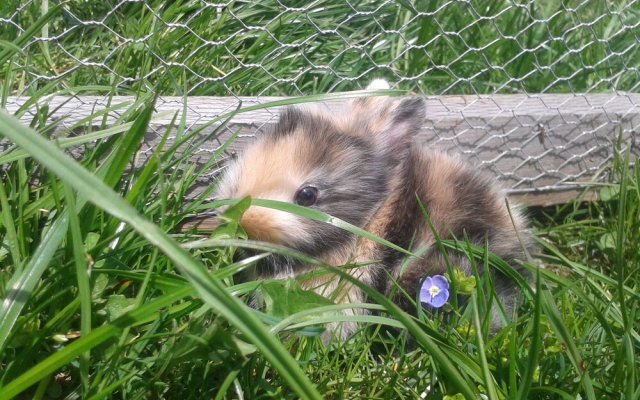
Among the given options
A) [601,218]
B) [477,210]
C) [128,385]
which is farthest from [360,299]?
[601,218]

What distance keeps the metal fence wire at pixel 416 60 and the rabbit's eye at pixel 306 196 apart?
1.22 ft

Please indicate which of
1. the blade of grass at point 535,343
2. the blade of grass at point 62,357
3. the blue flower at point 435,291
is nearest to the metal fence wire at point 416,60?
the blue flower at point 435,291

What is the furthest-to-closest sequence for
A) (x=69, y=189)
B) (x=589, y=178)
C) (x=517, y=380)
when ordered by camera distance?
1. (x=589, y=178)
2. (x=517, y=380)
3. (x=69, y=189)

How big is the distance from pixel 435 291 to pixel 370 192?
0.46 metres

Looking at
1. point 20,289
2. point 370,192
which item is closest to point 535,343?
point 20,289

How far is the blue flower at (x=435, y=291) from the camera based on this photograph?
7.04ft

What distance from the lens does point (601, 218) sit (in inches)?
119

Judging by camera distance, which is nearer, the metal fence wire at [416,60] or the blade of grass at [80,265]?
the blade of grass at [80,265]

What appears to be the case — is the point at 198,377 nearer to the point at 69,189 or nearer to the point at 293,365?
the point at 69,189

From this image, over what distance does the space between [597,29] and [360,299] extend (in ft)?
6.23

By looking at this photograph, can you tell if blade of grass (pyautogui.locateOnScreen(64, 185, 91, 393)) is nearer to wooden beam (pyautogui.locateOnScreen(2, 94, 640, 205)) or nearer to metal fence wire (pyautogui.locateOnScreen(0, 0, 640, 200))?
metal fence wire (pyautogui.locateOnScreen(0, 0, 640, 200))

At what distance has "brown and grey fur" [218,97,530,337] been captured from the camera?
2389mm

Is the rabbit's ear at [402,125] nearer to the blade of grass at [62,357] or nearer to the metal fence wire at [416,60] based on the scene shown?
the metal fence wire at [416,60]

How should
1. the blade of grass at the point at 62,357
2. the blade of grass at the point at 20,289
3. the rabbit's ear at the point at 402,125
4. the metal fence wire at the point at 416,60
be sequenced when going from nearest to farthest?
the blade of grass at the point at 62,357
the blade of grass at the point at 20,289
the rabbit's ear at the point at 402,125
the metal fence wire at the point at 416,60
